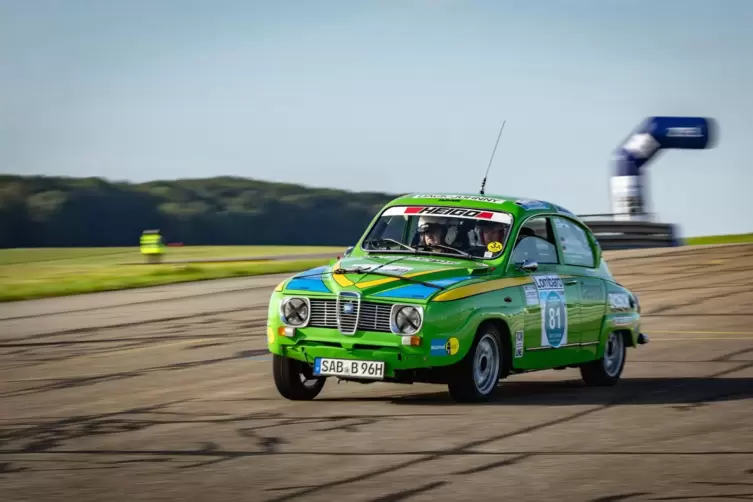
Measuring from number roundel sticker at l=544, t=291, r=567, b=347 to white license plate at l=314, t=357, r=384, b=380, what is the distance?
1944 millimetres

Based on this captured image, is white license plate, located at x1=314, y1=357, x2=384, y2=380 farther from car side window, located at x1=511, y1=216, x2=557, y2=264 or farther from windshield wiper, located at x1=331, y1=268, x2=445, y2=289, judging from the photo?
car side window, located at x1=511, y1=216, x2=557, y2=264

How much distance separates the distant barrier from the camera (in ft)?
156

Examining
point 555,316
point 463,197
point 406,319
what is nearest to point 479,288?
point 406,319

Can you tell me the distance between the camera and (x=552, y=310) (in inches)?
490

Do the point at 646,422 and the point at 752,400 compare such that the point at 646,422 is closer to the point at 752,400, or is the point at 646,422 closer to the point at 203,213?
the point at 752,400

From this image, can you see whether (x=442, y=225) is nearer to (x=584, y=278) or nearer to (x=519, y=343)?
(x=519, y=343)

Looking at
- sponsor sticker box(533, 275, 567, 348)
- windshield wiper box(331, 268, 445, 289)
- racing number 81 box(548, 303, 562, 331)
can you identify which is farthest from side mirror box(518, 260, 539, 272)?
windshield wiper box(331, 268, 445, 289)

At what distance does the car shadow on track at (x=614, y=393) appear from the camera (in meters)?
12.0

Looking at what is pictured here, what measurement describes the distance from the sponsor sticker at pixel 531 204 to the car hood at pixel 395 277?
102 centimetres

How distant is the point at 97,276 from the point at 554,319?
22.5 metres

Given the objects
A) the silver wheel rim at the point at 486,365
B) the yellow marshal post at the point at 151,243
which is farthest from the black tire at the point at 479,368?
the yellow marshal post at the point at 151,243

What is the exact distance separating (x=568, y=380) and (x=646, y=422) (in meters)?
3.35

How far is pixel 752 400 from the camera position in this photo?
39.5 ft

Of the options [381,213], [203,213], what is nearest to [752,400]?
[381,213]
